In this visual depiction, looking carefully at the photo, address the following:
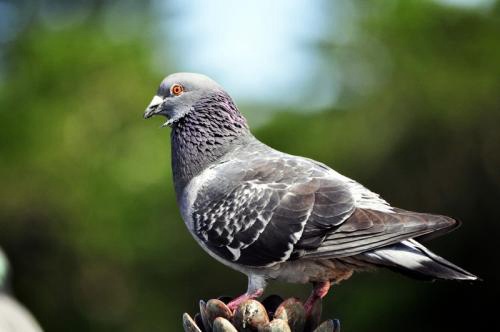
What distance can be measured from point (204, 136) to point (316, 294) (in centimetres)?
83

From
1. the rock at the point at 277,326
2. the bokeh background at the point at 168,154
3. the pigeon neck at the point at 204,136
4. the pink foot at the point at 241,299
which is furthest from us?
the bokeh background at the point at 168,154

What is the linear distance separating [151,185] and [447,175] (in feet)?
11.7

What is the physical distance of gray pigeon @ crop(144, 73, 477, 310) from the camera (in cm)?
341

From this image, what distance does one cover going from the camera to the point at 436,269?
3.20 metres

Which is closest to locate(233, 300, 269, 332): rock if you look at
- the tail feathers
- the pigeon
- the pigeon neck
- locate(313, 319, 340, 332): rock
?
locate(313, 319, 340, 332): rock

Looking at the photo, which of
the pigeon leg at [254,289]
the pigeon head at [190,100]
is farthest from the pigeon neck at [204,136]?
the pigeon leg at [254,289]

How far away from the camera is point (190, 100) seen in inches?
151

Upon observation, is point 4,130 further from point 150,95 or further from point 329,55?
point 329,55

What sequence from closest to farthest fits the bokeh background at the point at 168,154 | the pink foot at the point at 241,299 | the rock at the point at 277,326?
the rock at the point at 277,326 < the pink foot at the point at 241,299 < the bokeh background at the point at 168,154

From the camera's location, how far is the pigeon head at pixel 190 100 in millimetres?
3828

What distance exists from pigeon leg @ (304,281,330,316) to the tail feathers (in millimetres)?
216

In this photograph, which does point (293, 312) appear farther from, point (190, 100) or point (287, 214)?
point (190, 100)

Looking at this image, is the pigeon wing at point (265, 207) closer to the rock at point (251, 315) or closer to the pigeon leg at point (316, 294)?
the pigeon leg at point (316, 294)

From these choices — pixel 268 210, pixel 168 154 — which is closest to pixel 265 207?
pixel 268 210
